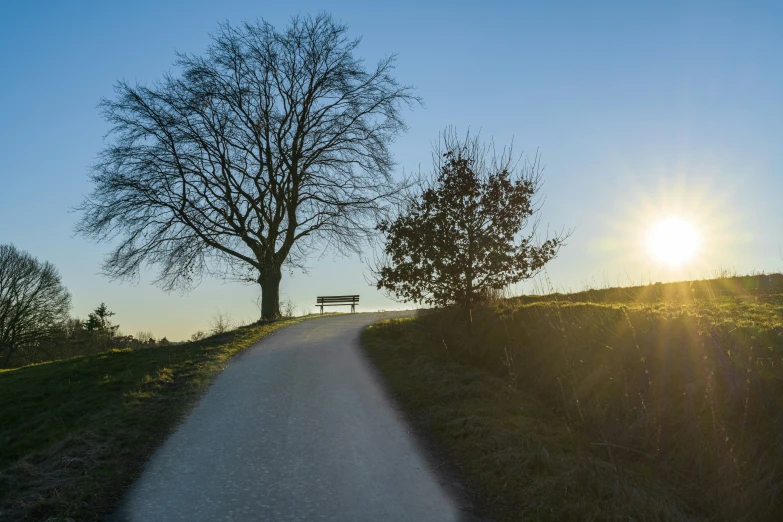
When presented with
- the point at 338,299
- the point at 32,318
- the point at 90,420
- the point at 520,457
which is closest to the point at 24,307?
the point at 32,318

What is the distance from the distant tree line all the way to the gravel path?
31.6m

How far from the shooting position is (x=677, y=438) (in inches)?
287

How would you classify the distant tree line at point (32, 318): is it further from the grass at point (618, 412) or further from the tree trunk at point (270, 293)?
the grass at point (618, 412)

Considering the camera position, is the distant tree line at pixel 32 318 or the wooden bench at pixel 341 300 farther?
the distant tree line at pixel 32 318

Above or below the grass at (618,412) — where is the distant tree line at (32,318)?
above

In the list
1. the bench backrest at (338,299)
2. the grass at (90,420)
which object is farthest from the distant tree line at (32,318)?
the grass at (90,420)

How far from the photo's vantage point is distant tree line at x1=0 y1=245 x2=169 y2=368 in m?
38.6

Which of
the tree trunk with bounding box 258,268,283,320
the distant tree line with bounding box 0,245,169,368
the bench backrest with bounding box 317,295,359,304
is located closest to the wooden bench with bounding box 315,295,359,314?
the bench backrest with bounding box 317,295,359,304

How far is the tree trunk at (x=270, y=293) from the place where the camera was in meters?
23.9

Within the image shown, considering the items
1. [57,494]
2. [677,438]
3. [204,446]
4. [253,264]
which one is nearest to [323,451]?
[204,446]

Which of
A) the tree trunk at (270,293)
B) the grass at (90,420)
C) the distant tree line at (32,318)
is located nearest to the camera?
the grass at (90,420)

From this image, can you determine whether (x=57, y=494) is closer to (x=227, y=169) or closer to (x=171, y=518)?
(x=171, y=518)

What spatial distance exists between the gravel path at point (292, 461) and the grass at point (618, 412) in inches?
26.1

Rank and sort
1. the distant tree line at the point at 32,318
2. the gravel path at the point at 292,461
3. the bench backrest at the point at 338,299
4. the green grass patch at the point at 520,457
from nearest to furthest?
the green grass patch at the point at 520,457, the gravel path at the point at 292,461, the bench backrest at the point at 338,299, the distant tree line at the point at 32,318
